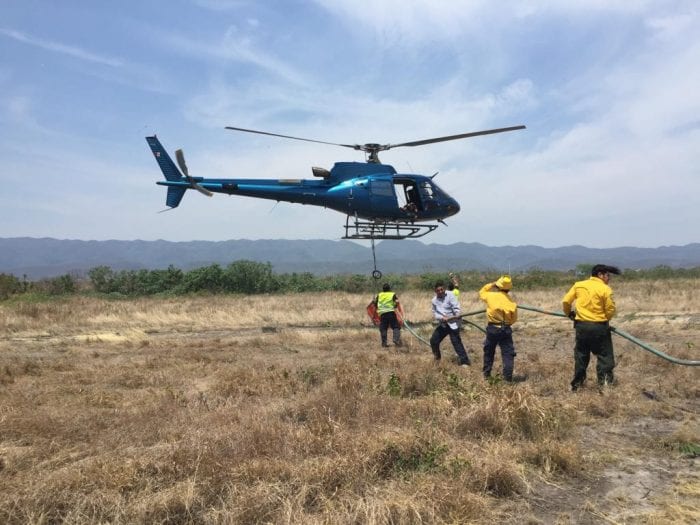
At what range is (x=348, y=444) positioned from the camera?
4641 mm

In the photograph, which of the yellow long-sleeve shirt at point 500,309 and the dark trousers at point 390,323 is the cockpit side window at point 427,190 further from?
the yellow long-sleeve shirt at point 500,309

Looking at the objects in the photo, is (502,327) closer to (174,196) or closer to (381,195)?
(381,195)

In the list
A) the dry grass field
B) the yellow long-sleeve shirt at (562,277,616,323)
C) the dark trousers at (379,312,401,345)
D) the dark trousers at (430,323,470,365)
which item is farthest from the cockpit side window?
the yellow long-sleeve shirt at (562,277,616,323)

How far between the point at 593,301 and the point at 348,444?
446 centimetres

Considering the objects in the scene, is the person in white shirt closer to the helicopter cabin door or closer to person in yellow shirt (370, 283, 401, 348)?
person in yellow shirt (370, 283, 401, 348)

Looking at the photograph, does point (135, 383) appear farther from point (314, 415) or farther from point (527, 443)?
point (527, 443)

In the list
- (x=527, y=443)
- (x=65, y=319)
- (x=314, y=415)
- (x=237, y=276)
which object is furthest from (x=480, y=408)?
(x=237, y=276)

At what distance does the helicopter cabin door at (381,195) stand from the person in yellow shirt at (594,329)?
8.52 metres

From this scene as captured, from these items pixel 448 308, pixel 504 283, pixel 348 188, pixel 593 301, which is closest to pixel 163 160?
pixel 348 188

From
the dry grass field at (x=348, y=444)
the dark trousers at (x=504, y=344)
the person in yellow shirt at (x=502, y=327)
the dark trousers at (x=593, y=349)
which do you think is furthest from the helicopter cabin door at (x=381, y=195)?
the dark trousers at (x=593, y=349)

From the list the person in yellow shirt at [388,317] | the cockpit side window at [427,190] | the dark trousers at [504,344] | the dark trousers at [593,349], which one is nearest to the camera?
the dark trousers at [593,349]

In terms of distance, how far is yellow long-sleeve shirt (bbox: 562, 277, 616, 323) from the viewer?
7.05 m

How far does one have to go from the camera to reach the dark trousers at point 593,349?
7027 millimetres

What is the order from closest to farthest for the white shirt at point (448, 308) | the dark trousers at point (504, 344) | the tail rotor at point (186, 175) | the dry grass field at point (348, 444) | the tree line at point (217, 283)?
the dry grass field at point (348, 444)
the dark trousers at point (504, 344)
the white shirt at point (448, 308)
the tail rotor at point (186, 175)
the tree line at point (217, 283)
